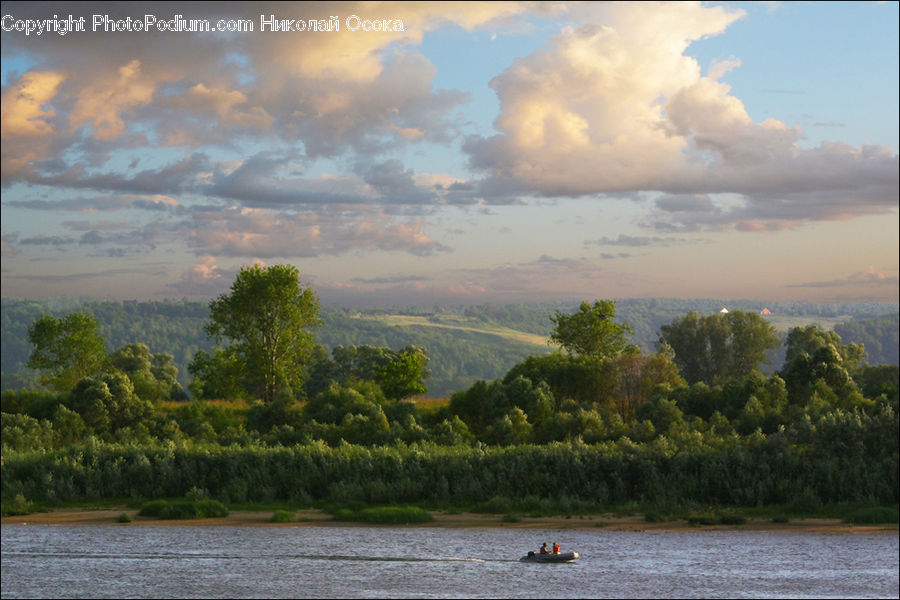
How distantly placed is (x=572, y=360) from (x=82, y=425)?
34.4 meters

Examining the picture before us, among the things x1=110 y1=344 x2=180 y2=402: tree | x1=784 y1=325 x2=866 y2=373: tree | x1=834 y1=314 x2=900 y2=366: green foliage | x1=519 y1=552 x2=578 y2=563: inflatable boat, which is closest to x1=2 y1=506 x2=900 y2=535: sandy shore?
x1=519 y1=552 x2=578 y2=563: inflatable boat

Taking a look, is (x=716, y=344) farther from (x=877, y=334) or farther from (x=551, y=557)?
(x=551, y=557)

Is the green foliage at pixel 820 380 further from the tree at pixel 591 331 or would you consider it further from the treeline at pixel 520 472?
the tree at pixel 591 331

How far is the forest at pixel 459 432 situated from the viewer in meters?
36.8

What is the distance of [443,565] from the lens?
23812mm

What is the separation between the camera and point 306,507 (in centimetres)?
3803

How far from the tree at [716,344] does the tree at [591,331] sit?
24.6 m

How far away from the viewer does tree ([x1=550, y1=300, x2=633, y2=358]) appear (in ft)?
257

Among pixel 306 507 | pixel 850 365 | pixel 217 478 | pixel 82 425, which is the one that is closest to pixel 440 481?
pixel 306 507

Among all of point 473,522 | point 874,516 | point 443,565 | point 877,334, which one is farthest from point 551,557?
point 877,334

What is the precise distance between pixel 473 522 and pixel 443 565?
1008 centimetres

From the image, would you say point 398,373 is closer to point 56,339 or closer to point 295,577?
point 56,339

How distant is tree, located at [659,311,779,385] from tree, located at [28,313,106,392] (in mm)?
60928

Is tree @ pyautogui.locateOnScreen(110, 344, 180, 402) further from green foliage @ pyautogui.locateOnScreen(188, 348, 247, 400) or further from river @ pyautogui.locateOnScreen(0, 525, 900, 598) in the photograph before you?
river @ pyautogui.locateOnScreen(0, 525, 900, 598)
